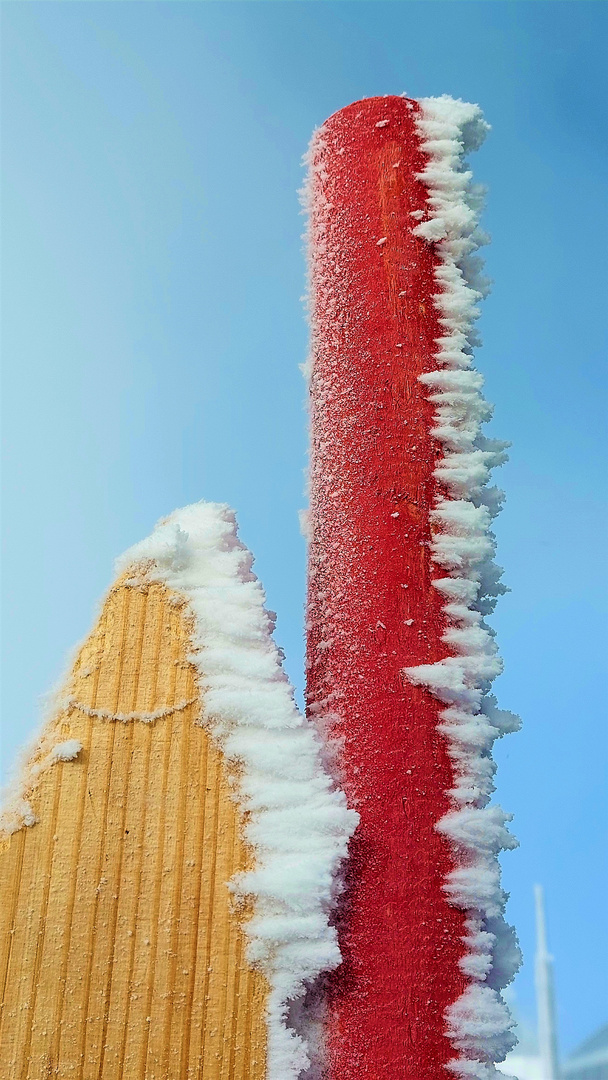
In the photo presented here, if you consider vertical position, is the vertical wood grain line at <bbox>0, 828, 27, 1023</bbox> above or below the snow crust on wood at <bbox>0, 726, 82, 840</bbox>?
below

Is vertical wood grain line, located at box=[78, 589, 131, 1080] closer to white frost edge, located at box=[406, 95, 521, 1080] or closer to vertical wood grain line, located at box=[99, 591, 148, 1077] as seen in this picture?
vertical wood grain line, located at box=[99, 591, 148, 1077]

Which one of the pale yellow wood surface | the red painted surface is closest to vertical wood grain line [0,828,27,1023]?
the pale yellow wood surface

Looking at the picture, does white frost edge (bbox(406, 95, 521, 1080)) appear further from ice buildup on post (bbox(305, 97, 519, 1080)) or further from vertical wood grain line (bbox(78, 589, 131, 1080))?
vertical wood grain line (bbox(78, 589, 131, 1080))

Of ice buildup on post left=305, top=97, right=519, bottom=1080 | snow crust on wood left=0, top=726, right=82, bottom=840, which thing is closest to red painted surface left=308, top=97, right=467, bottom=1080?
ice buildup on post left=305, top=97, right=519, bottom=1080

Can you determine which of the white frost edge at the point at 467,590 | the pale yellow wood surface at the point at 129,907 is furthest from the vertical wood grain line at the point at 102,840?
the white frost edge at the point at 467,590

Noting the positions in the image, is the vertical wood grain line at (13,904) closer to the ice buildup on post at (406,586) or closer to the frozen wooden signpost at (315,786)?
the frozen wooden signpost at (315,786)

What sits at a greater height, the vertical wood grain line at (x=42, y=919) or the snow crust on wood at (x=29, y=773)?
the snow crust on wood at (x=29, y=773)
